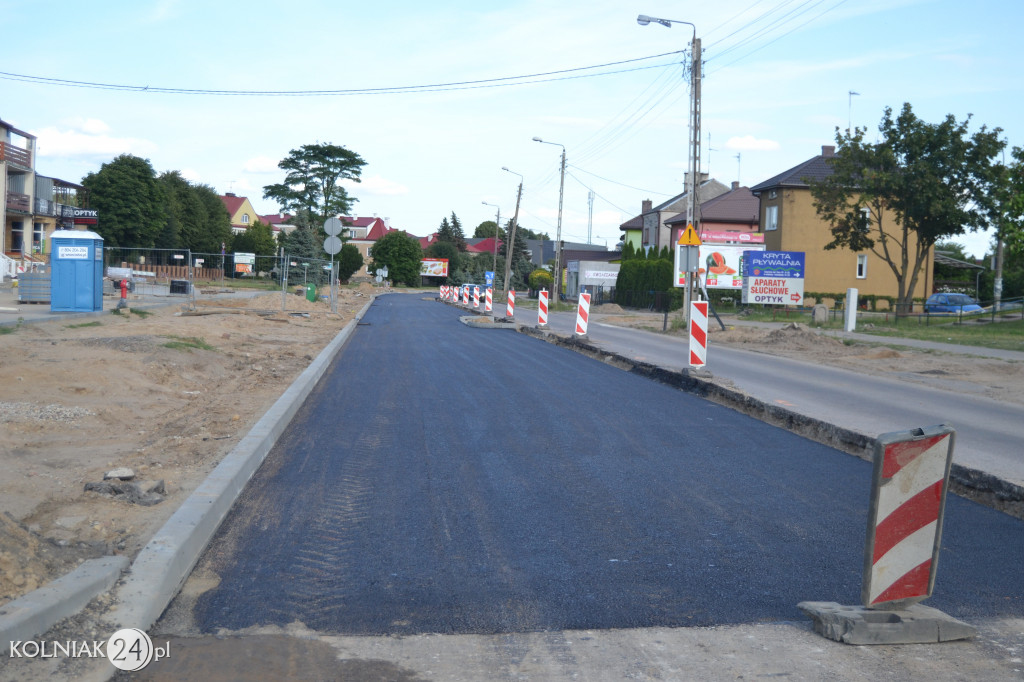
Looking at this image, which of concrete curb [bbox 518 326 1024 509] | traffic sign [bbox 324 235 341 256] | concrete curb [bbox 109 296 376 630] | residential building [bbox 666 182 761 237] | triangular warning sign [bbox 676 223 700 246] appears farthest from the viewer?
residential building [bbox 666 182 761 237]

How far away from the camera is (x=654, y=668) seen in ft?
11.9

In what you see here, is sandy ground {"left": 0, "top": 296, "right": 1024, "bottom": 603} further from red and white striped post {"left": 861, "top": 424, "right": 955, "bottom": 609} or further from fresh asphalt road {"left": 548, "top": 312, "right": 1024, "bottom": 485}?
red and white striped post {"left": 861, "top": 424, "right": 955, "bottom": 609}

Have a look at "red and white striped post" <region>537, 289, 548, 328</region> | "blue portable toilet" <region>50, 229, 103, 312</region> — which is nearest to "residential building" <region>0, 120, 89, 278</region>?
"blue portable toilet" <region>50, 229, 103, 312</region>

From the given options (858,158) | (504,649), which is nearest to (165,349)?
(504,649)

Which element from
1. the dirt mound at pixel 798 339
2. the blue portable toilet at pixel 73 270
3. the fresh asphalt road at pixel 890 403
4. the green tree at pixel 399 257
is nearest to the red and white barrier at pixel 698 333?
the fresh asphalt road at pixel 890 403

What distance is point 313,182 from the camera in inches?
3135

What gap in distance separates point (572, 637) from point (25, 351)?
37.1ft

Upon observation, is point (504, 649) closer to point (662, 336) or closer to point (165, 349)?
point (165, 349)

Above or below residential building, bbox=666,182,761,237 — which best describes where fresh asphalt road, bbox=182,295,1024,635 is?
below

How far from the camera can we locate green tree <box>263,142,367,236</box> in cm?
7888

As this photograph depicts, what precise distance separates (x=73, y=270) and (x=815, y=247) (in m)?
40.8

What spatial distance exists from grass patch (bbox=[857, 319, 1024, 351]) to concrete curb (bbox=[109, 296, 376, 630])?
23.5 metres

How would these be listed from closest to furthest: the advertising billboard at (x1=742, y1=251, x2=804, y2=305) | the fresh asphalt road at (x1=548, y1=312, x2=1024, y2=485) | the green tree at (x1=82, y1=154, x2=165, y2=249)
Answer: the fresh asphalt road at (x1=548, y1=312, x2=1024, y2=485) < the advertising billboard at (x1=742, y1=251, x2=804, y2=305) < the green tree at (x1=82, y1=154, x2=165, y2=249)

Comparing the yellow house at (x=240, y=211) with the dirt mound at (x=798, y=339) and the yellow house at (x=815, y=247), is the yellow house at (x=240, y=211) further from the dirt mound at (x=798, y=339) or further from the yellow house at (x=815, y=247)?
the dirt mound at (x=798, y=339)
